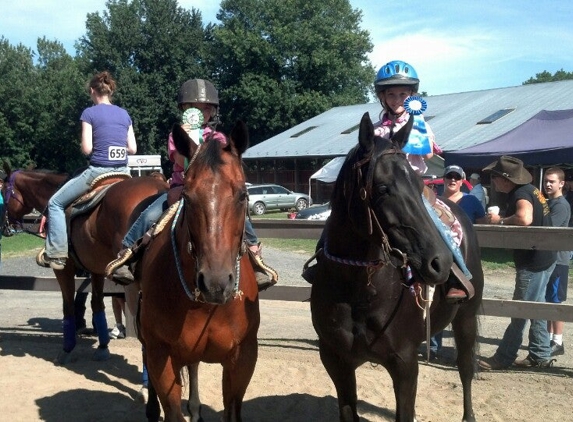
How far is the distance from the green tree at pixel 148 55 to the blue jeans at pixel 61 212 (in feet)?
138

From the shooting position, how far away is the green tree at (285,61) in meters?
55.8

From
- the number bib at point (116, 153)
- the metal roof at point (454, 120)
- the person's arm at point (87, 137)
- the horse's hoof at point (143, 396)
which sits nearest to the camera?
the horse's hoof at point (143, 396)

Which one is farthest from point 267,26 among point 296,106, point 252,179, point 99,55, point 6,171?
point 6,171

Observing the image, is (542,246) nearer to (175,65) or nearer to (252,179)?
(252,179)

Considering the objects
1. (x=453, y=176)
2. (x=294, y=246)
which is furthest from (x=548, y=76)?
(x=453, y=176)

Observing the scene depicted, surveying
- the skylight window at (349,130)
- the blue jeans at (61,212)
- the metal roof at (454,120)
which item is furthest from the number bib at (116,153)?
the skylight window at (349,130)

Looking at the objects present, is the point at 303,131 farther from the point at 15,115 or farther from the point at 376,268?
the point at 376,268

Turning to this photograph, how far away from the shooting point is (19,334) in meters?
8.38

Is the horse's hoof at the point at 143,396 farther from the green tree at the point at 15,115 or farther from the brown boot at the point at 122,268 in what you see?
the green tree at the point at 15,115

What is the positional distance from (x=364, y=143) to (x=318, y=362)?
12.6 ft

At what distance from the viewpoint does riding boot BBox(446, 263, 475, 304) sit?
14.1 feet

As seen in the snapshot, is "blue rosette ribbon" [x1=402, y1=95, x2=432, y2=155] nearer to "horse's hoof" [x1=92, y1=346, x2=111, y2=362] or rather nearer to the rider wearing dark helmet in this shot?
the rider wearing dark helmet

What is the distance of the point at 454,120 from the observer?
105ft

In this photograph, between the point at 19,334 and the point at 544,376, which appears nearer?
the point at 544,376
